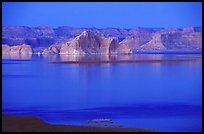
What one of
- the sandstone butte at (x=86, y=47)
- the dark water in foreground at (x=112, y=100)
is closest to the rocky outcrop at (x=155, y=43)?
the sandstone butte at (x=86, y=47)

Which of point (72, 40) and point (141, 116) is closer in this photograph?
point (141, 116)

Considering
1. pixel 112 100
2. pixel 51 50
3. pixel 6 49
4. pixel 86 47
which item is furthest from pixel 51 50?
pixel 112 100

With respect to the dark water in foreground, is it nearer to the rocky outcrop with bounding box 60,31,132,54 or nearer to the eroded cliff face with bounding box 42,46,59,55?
the rocky outcrop with bounding box 60,31,132,54

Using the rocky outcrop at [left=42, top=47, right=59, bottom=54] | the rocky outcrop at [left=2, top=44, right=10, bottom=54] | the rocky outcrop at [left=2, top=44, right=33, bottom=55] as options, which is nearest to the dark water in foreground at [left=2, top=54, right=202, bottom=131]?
the rocky outcrop at [left=2, top=44, right=10, bottom=54]

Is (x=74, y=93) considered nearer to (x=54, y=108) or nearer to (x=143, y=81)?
(x=54, y=108)

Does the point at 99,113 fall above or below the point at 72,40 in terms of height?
below

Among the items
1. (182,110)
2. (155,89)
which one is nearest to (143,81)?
(155,89)

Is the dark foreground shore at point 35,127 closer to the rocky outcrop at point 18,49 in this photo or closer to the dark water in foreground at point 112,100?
the dark water in foreground at point 112,100

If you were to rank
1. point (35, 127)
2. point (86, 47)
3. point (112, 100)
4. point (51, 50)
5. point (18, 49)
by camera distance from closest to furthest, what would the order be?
point (35, 127)
point (112, 100)
point (86, 47)
point (18, 49)
point (51, 50)

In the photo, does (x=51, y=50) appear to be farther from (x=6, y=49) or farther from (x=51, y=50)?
(x=6, y=49)
